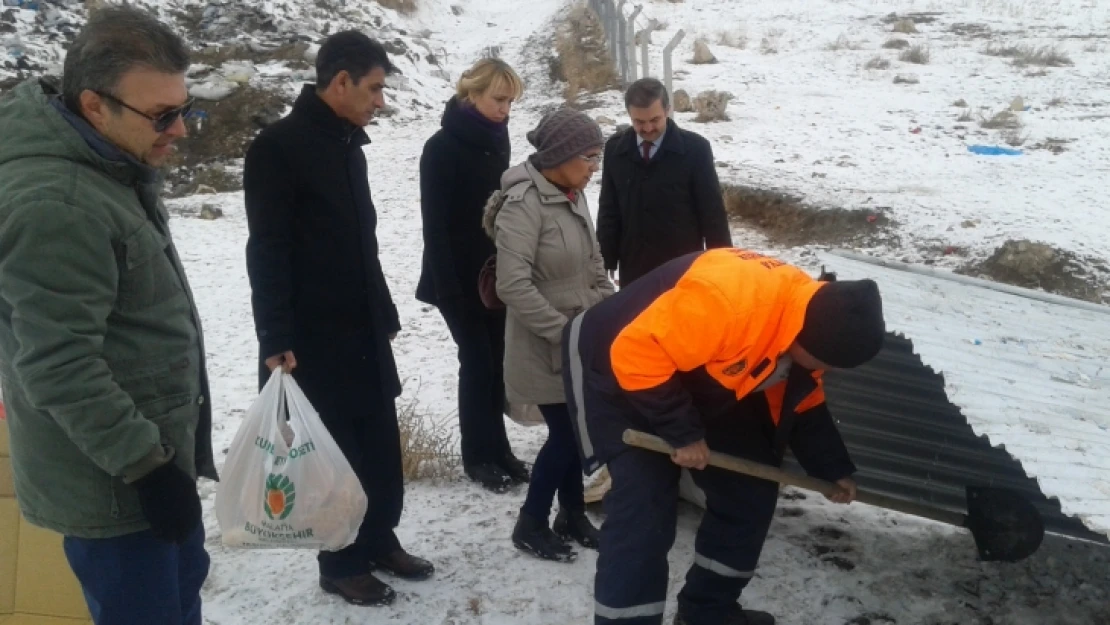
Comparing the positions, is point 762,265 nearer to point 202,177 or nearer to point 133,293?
point 133,293

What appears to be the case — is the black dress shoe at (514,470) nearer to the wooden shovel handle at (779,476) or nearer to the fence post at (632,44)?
the wooden shovel handle at (779,476)

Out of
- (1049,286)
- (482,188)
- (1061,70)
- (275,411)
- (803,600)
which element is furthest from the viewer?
(1061,70)

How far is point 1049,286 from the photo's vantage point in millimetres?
6238

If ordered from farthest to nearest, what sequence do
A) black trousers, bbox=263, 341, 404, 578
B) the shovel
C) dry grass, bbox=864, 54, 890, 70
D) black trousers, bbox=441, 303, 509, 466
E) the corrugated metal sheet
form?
dry grass, bbox=864, 54, 890, 70, black trousers, bbox=441, 303, 509, 466, black trousers, bbox=263, 341, 404, 578, the shovel, the corrugated metal sheet

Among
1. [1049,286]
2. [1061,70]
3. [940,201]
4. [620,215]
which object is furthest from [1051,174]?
[620,215]

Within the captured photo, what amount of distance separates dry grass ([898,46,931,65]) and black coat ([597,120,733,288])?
1101 cm

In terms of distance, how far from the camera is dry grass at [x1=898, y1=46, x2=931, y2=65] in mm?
13508

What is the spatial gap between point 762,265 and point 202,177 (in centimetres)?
900

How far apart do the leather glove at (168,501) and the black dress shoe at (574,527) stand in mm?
1747

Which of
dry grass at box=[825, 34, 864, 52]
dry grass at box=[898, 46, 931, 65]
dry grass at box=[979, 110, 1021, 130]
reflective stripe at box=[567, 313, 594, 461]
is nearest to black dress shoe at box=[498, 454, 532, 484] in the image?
reflective stripe at box=[567, 313, 594, 461]

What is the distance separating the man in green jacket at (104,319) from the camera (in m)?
1.68

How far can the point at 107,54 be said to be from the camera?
1.76 m

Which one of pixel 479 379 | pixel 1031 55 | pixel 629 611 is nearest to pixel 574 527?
pixel 479 379

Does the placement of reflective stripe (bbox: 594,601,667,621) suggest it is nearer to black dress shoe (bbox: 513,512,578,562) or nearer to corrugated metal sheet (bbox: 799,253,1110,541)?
black dress shoe (bbox: 513,512,578,562)
